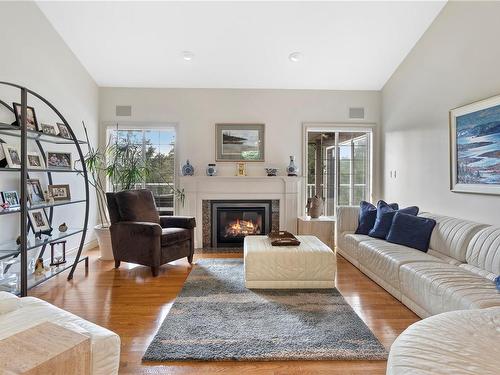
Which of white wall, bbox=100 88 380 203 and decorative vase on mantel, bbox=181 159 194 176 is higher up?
white wall, bbox=100 88 380 203

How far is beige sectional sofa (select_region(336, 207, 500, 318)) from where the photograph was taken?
2.14 meters

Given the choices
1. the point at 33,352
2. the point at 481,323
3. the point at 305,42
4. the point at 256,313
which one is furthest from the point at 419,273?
the point at 305,42

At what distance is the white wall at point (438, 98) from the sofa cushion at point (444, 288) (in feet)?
3.13

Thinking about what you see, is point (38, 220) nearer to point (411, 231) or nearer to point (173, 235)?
point (173, 235)

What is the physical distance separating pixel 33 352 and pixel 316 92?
5167 mm

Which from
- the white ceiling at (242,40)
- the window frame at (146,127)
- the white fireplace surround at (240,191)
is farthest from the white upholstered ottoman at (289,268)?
the white ceiling at (242,40)

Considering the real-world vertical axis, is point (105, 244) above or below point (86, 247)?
above

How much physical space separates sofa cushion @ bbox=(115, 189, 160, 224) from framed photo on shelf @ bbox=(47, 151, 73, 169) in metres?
0.80

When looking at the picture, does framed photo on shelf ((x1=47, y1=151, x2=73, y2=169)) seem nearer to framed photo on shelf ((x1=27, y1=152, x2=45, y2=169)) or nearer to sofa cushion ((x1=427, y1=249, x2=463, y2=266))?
framed photo on shelf ((x1=27, y1=152, x2=45, y2=169))

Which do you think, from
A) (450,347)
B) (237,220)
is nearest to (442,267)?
(450,347)

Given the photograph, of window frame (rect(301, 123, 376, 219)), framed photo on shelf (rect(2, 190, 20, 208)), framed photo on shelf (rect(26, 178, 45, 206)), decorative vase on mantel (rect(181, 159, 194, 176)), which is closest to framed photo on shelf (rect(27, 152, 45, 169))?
framed photo on shelf (rect(26, 178, 45, 206))

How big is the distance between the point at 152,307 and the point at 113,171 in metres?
2.44

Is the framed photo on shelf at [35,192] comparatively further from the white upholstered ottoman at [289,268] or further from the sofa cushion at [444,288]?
the sofa cushion at [444,288]

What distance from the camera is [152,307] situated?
2.68 m
